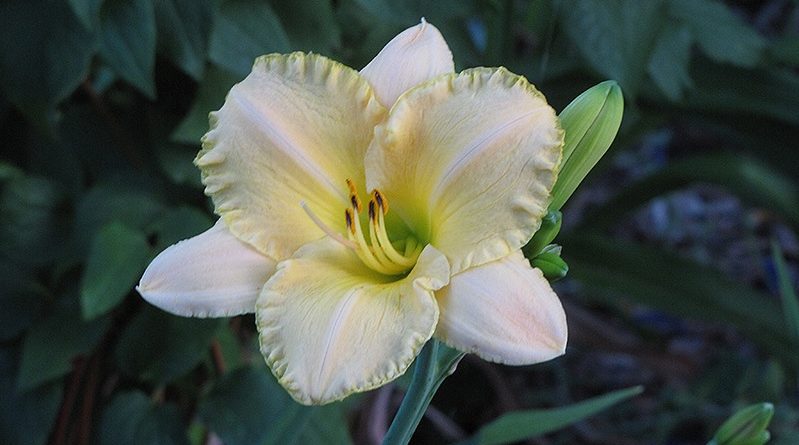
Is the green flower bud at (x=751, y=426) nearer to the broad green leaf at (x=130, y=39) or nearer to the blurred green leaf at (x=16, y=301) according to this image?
the broad green leaf at (x=130, y=39)

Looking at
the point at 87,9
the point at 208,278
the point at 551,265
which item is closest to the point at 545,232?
the point at 551,265

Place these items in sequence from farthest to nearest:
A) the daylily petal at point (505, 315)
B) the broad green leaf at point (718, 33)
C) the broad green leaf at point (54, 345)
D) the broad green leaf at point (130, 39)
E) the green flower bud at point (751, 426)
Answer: the broad green leaf at point (718, 33)
the broad green leaf at point (54, 345)
the broad green leaf at point (130, 39)
the green flower bud at point (751, 426)
the daylily petal at point (505, 315)

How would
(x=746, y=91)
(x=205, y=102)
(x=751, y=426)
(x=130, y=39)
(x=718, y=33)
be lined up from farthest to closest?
(x=746, y=91), (x=718, y=33), (x=205, y=102), (x=130, y=39), (x=751, y=426)

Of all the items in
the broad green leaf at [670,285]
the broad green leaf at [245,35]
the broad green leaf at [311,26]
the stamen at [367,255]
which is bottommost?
the broad green leaf at [670,285]

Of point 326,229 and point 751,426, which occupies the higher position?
point 326,229

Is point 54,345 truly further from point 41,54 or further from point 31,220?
point 41,54

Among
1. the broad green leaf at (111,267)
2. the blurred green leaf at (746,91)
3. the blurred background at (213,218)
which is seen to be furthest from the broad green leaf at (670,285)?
the broad green leaf at (111,267)
